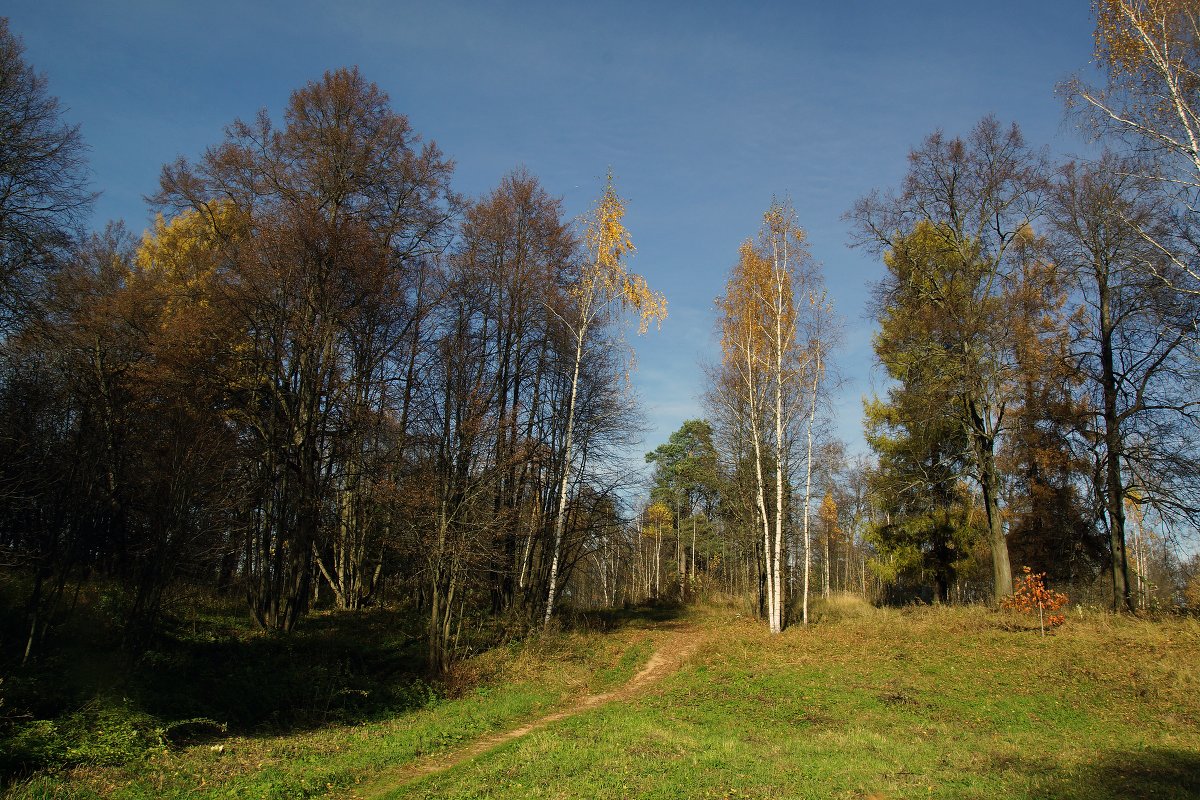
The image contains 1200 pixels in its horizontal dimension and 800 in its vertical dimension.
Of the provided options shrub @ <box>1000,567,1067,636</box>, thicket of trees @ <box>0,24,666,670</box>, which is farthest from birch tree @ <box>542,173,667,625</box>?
shrub @ <box>1000,567,1067,636</box>

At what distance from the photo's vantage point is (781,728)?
10.6 metres

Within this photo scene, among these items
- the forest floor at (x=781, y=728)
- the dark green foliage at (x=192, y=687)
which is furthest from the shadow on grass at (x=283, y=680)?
the forest floor at (x=781, y=728)

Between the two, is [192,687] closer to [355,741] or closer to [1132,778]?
[355,741]

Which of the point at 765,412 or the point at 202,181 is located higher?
the point at 202,181

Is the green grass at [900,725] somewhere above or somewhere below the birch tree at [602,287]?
below

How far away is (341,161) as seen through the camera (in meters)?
19.8

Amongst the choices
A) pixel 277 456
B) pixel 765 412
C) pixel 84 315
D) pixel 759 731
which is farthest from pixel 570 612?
pixel 84 315

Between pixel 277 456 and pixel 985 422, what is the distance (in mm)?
18421

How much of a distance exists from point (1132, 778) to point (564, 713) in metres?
8.45

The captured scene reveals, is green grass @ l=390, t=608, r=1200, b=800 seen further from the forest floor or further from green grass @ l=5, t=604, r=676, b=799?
green grass @ l=5, t=604, r=676, b=799

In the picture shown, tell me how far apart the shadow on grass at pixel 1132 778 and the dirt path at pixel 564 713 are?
22.9 feet

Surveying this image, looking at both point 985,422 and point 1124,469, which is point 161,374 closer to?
point 985,422

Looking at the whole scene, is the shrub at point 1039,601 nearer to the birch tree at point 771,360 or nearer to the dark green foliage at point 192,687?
the birch tree at point 771,360

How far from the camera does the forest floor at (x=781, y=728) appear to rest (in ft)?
24.7
